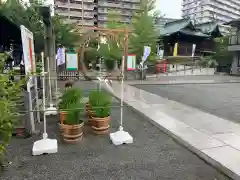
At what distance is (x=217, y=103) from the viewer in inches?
280

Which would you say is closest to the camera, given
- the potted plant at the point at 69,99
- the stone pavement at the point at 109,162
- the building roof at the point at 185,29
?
the stone pavement at the point at 109,162

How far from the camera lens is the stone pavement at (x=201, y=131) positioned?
3049 millimetres

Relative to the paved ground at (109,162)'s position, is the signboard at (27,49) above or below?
above

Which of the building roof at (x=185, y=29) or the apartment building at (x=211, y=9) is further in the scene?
the apartment building at (x=211, y=9)

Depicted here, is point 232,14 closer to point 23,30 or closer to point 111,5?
point 111,5

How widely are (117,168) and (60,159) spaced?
0.90 meters

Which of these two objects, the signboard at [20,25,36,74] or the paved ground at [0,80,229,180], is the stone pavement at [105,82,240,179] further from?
the signboard at [20,25,36,74]

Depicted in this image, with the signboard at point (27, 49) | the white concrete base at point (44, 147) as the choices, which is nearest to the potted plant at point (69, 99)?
the white concrete base at point (44, 147)

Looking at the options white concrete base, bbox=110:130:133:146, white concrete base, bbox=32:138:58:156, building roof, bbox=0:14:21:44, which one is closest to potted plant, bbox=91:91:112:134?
white concrete base, bbox=110:130:133:146

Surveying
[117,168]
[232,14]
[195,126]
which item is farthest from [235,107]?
[232,14]

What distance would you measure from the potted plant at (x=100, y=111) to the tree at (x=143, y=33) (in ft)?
44.0

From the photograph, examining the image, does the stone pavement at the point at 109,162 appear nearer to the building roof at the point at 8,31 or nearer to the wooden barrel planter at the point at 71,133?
the wooden barrel planter at the point at 71,133

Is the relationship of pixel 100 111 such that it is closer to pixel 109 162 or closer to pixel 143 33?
pixel 109 162

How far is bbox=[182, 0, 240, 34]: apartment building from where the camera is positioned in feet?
241
